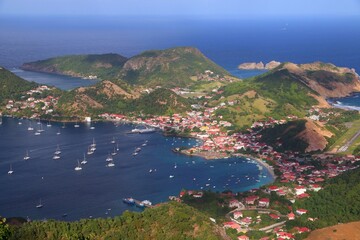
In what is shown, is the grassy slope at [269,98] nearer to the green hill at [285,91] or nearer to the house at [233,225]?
the green hill at [285,91]

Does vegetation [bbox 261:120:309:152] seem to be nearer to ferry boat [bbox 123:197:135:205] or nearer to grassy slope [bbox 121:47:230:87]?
ferry boat [bbox 123:197:135:205]

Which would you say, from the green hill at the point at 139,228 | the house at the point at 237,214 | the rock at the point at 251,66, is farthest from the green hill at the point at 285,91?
the green hill at the point at 139,228

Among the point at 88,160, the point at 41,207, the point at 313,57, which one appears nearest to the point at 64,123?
the point at 88,160

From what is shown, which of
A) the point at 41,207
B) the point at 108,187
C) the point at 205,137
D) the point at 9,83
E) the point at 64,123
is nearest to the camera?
the point at 41,207

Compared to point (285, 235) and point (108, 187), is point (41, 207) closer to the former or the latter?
point (108, 187)

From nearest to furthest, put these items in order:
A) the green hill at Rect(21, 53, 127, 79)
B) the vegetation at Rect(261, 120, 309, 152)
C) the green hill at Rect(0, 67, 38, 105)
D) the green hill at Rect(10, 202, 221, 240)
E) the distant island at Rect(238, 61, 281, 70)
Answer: the green hill at Rect(10, 202, 221, 240) → the vegetation at Rect(261, 120, 309, 152) → the green hill at Rect(0, 67, 38, 105) → the green hill at Rect(21, 53, 127, 79) → the distant island at Rect(238, 61, 281, 70)

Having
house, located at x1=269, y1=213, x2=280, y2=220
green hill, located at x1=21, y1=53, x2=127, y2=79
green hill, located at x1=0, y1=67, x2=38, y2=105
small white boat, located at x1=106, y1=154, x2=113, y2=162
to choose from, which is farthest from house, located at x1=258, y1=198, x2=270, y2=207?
green hill, located at x1=21, y1=53, x2=127, y2=79
